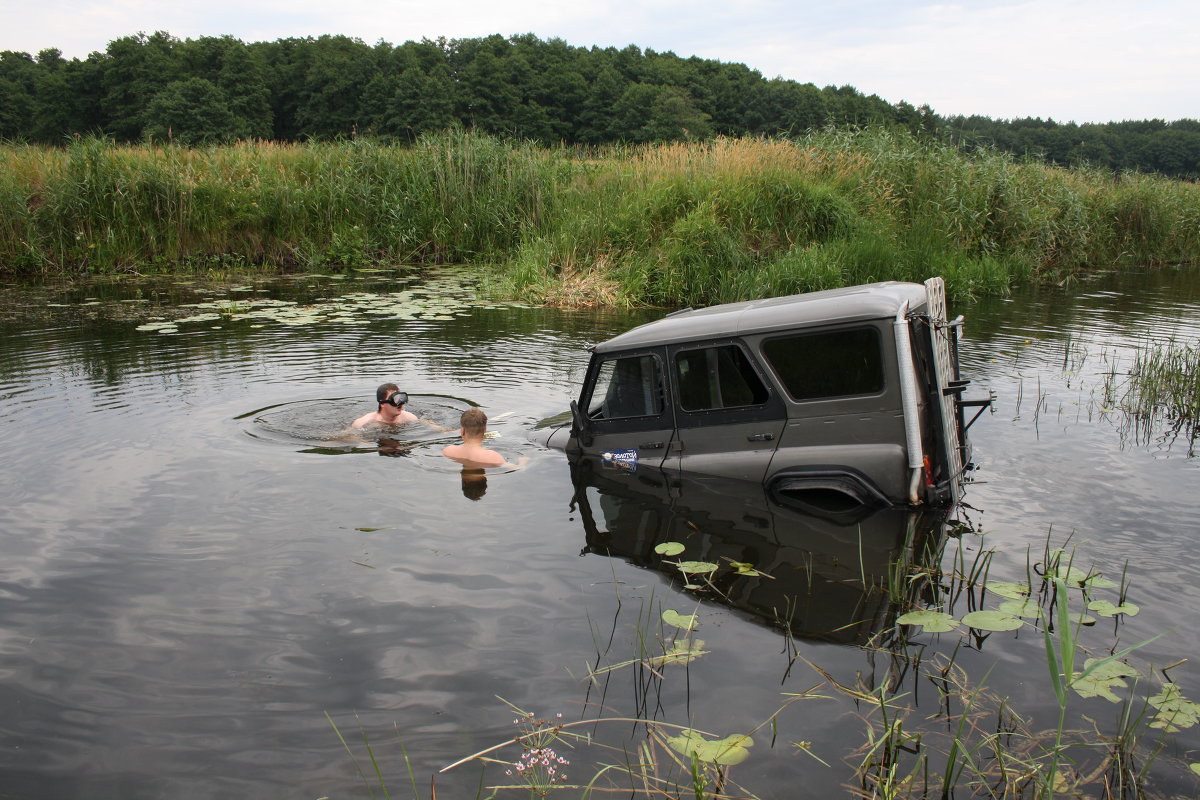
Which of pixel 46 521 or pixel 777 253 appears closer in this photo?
pixel 46 521

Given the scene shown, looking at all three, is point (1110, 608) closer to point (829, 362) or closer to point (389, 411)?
point (829, 362)

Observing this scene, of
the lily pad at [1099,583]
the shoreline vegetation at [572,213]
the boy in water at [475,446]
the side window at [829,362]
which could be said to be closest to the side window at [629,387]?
the side window at [829,362]

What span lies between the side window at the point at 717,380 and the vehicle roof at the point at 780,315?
150 millimetres

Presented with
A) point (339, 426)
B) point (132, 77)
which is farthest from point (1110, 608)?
point (132, 77)

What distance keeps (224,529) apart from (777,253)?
1363 cm

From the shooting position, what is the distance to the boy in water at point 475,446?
322 inches

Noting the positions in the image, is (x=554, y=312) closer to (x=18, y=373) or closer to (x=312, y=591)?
(x=18, y=373)

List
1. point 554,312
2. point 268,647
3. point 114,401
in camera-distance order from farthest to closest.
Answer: point 554,312
point 114,401
point 268,647

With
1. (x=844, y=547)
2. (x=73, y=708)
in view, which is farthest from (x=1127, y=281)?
(x=73, y=708)

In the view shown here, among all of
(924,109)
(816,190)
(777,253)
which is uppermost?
(924,109)

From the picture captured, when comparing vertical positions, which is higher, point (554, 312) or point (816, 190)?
point (816, 190)

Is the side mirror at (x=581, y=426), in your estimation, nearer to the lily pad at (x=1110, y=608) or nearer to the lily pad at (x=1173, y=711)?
the lily pad at (x=1110, y=608)

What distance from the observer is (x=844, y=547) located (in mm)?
6359

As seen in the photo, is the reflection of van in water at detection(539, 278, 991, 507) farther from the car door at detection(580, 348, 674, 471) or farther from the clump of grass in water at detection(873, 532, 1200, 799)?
the clump of grass in water at detection(873, 532, 1200, 799)
